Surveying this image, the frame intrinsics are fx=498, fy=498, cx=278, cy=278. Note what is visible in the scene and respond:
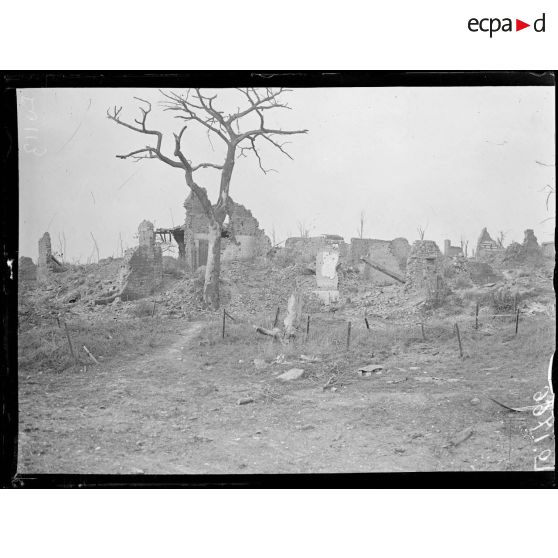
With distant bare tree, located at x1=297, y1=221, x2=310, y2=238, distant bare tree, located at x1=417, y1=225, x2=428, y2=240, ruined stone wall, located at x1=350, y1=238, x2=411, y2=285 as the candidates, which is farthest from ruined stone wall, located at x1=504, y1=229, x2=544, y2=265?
distant bare tree, located at x1=297, y1=221, x2=310, y2=238

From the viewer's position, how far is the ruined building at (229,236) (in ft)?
15.7

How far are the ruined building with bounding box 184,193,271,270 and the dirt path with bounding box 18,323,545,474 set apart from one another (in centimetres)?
109

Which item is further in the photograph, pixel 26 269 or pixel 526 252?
pixel 526 252

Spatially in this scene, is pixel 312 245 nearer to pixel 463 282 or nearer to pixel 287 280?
pixel 287 280

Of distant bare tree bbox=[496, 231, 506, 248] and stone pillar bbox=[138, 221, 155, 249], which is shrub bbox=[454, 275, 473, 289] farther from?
stone pillar bbox=[138, 221, 155, 249]

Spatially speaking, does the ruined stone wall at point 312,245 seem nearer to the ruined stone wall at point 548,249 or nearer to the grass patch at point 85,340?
the grass patch at point 85,340

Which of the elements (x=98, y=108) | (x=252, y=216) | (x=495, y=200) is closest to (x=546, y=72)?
(x=495, y=200)

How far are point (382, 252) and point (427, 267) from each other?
45 centimetres

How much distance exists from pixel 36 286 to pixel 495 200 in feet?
14.4

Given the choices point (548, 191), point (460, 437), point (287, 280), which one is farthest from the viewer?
point (287, 280)

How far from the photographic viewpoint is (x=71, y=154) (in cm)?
464

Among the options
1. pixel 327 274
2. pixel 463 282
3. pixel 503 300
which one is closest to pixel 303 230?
pixel 327 274

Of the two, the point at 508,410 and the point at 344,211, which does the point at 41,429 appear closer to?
the point at 344,211

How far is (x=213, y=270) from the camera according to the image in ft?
16.0
